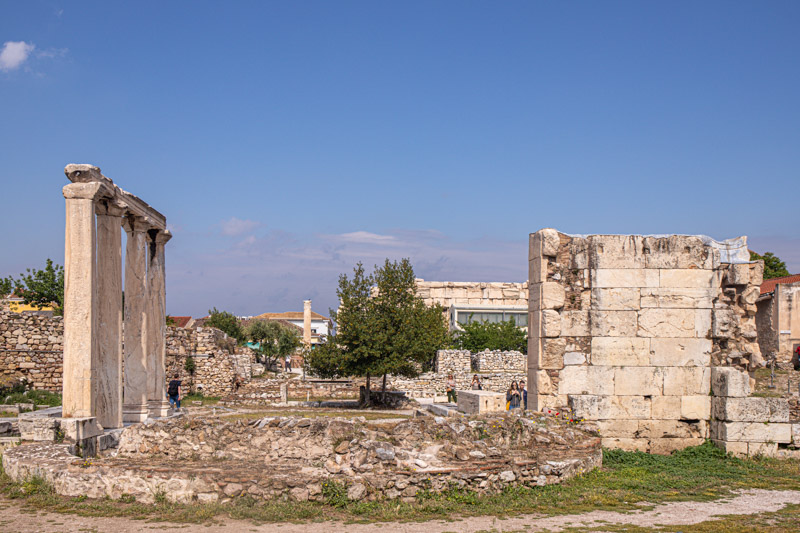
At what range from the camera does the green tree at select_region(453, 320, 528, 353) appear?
128ft

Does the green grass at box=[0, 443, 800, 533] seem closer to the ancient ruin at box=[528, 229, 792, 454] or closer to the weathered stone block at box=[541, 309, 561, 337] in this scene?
the ancient ruin at box=[528, 229, 792, 454]

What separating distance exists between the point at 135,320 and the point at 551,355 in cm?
949

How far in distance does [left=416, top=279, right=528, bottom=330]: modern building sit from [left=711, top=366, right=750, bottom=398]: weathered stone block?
3239 cm

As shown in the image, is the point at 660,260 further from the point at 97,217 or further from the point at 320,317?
the point at 320,317

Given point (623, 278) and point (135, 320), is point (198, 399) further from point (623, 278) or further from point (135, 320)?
point (623, 278)

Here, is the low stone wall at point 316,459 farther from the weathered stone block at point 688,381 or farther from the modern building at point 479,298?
the modern building at point 479,298

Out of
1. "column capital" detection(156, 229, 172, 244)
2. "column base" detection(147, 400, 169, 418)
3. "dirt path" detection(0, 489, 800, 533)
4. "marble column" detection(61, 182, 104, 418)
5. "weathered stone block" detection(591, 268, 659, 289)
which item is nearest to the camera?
"dirt path" detection(0, 489, 800, 533)

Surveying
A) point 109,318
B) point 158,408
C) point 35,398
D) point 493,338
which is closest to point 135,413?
point 158,408

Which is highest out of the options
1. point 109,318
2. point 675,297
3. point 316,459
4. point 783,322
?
point 675,297

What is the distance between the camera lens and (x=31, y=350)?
2389 centimetres

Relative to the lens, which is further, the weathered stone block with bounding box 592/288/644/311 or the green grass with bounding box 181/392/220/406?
the green grass with bounding box 181/392/220/406

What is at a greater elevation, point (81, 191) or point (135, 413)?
point (81, 191)

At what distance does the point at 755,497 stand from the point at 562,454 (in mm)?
2640

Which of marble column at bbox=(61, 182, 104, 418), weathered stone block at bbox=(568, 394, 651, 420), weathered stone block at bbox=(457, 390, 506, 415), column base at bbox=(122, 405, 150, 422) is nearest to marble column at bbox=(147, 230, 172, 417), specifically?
column base at bbox=(122, 405, 150, 422)
